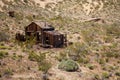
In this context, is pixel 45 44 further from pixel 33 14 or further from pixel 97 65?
pixel 33 14

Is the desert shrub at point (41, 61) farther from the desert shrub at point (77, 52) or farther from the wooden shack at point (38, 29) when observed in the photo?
the wooden shack at point (38, 29)

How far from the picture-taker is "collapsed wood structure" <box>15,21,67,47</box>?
1254 inches

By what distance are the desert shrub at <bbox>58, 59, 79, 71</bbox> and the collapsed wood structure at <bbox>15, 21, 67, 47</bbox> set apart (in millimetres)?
6871

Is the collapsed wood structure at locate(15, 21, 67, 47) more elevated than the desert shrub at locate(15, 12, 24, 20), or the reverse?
the desert shrub at locate(15, 12, 24, 20)

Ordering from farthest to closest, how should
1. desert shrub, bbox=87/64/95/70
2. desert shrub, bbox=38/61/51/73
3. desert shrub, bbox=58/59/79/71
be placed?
1. desert shrub, bbox=87/64/95/70
2. desert shrub, bbox=58/59/79/71
3. desert shrub, bbox=38/61/51/73

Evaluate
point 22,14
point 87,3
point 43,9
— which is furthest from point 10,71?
point 87,3

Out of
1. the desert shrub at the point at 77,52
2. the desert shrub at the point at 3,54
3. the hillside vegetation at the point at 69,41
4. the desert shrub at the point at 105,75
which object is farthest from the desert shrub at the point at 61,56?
the desert shrub at the point at 3,54

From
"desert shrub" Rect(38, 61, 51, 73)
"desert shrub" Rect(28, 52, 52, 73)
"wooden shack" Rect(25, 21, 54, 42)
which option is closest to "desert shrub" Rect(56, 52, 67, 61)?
"desert shrub" Rect(28, 52, 52, 73)

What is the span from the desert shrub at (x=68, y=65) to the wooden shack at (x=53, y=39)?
22.2 ft

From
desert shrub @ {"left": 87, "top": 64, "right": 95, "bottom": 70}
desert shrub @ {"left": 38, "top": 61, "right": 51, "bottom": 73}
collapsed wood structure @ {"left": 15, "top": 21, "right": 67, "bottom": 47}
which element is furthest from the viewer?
collapsed wood structure @ {"left": 15, "top": 21, "right": 67, "bottom": 47}

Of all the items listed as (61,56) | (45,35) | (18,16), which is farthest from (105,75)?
(18,16)

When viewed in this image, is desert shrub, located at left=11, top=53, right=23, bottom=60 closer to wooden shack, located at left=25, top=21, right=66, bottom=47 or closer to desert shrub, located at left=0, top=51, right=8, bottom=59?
desert shrub, located at left=0, top=51, right=8, bottom=59

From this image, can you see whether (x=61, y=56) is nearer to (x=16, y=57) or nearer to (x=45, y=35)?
(x=16, y=57)

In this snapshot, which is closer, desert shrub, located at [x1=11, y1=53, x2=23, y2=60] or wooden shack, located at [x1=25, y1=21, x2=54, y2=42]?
desert shrub, located at [x1=11, y1=53, x2=23, y2=60]
